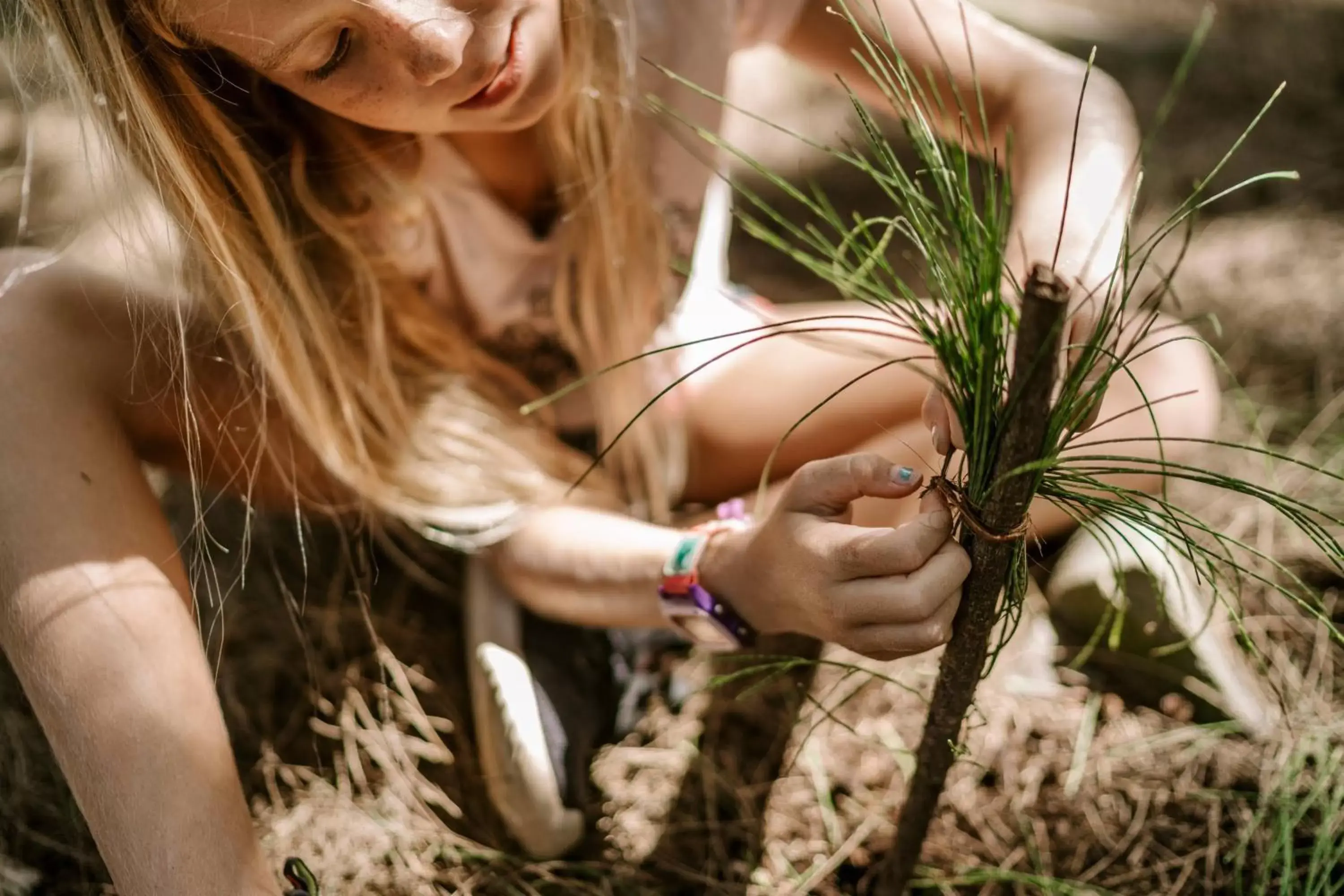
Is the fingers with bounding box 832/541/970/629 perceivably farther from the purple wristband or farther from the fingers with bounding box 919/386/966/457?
the purple wristband

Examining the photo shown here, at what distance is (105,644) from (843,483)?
2.34ft

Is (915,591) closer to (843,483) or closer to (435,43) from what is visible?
(843,483)

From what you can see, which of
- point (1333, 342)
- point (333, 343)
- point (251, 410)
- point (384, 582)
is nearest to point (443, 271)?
point (333, 343)

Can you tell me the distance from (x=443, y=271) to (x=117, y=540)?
49 centimetres

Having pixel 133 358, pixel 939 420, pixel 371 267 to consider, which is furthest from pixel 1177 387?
pixel 133 358

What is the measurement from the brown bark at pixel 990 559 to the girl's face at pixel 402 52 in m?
0.55

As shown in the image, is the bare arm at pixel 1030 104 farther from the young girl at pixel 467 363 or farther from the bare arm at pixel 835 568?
the bare arm at pixel 835 568

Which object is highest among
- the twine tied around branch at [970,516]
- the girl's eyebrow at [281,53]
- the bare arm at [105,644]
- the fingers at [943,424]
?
the girl's eyebrow at [281,53]

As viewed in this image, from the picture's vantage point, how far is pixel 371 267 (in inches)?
48.9

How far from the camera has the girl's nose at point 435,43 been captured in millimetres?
880

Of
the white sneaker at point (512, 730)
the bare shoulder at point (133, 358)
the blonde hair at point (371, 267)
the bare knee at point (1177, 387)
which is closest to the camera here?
the blonde hair at point (371, 267)

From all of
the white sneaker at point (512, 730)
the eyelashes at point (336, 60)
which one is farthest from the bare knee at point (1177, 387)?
the eyelashes at point (336, 60)

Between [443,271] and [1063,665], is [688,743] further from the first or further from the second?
[443,271]

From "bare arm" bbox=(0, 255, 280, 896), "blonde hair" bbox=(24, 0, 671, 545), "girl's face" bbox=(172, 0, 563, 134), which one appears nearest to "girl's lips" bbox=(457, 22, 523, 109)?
"girl's face" bbox=(172, 0, 563, 134)
